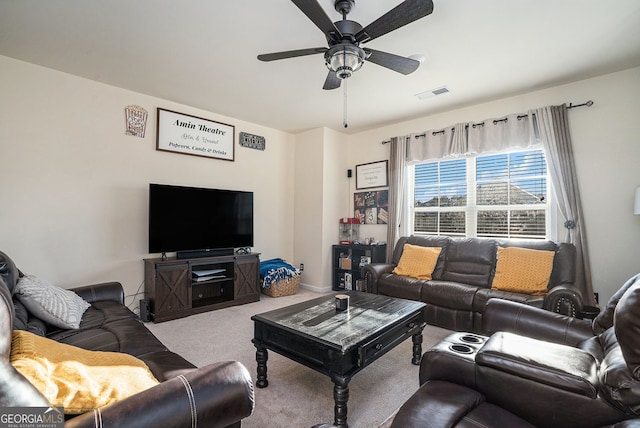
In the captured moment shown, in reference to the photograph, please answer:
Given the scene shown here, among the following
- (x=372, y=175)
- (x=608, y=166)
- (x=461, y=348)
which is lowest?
(x=461, y=348)

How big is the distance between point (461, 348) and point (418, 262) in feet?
7.59

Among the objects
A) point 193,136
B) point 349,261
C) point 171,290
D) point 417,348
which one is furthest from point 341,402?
point 193,136

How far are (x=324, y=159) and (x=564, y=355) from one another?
4090 mm

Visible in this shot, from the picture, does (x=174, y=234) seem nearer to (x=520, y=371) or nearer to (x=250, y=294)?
(x=250, y=294)

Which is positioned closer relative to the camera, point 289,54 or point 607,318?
point 607,318

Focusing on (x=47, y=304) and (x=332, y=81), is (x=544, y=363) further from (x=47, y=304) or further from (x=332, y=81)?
(x=47, y=304)

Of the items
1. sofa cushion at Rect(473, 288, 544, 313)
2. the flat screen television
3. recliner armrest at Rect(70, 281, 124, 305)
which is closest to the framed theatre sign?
the flat screen television

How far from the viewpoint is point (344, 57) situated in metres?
2.03

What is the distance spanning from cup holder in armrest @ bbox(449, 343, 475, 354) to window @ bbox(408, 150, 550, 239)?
2.83 meters

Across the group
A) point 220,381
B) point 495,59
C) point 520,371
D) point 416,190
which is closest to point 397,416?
point 520,371

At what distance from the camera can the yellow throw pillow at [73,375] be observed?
3.01 ft

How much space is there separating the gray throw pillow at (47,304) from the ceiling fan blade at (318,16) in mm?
2463

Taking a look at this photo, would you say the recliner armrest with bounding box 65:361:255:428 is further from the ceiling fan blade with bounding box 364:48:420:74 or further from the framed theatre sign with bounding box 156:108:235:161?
the framed theatre sign with bounding box 156:108:235:161

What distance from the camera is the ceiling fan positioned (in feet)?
5.55
